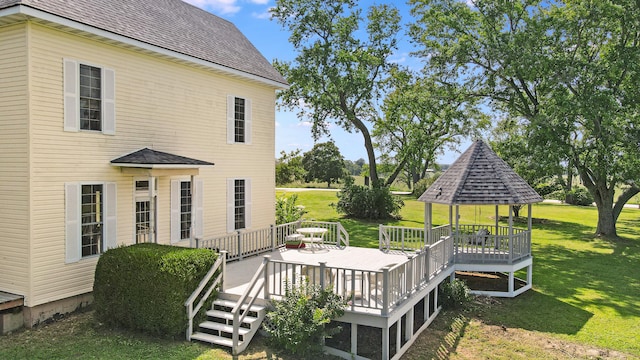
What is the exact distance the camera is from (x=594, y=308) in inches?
516

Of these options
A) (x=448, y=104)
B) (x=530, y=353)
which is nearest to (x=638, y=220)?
(x=448, y=104)

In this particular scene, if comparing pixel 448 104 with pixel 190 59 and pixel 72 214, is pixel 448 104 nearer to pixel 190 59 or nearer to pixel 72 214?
pixel 190 59

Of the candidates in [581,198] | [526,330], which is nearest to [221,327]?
[526,330]

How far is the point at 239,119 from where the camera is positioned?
16.3 metres

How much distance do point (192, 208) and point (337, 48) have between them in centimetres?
1877

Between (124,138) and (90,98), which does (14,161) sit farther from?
(124,138)

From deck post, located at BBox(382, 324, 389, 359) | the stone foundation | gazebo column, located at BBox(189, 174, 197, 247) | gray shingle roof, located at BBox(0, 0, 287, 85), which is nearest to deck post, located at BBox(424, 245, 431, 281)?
deck post, located at BBox(382, 324, 389, 359)

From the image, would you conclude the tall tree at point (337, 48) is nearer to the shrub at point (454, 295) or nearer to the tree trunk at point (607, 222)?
the tree trunk at point (607, 222)

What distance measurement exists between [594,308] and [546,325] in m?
2.60

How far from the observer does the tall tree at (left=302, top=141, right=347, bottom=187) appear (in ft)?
201

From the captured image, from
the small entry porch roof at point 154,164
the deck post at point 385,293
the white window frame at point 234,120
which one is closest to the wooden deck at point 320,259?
the deck post at point 385,293

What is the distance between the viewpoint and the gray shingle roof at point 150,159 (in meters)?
11.3

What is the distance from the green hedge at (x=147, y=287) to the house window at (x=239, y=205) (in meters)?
6.42

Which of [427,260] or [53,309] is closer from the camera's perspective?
[53,309]
